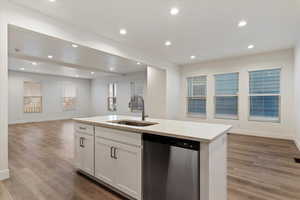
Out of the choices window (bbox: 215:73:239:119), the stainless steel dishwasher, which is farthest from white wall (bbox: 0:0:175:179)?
window (bbox: 215:73:239:119)

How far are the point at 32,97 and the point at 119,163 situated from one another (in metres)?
8.93

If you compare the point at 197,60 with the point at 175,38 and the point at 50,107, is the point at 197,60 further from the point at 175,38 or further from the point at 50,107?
the point at 50,107

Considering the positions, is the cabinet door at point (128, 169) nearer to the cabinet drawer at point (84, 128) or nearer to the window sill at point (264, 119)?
Answer: the cabinet drawer at point (84, 128)

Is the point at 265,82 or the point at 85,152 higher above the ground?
the point at 265,82

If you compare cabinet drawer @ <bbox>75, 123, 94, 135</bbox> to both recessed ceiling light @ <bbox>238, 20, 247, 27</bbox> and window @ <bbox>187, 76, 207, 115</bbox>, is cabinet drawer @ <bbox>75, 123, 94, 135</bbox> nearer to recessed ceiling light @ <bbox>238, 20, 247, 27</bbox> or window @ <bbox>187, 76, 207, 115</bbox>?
recessed ceiling light @ <bbox>238, 20, 247, 27</bbox>

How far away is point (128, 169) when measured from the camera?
1855 millimetres

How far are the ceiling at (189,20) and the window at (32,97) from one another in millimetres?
7081

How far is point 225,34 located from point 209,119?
3516 mm

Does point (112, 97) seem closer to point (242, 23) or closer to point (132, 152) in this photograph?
point (242, 23)

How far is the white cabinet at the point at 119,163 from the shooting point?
1.78 meters

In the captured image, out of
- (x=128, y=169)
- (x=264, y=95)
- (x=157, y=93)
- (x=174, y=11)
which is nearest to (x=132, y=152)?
(x=128, y=169)

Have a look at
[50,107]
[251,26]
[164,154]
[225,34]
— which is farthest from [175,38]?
[50,107]

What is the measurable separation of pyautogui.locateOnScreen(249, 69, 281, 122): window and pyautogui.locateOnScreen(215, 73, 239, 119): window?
49cm

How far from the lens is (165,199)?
1.59 metres
